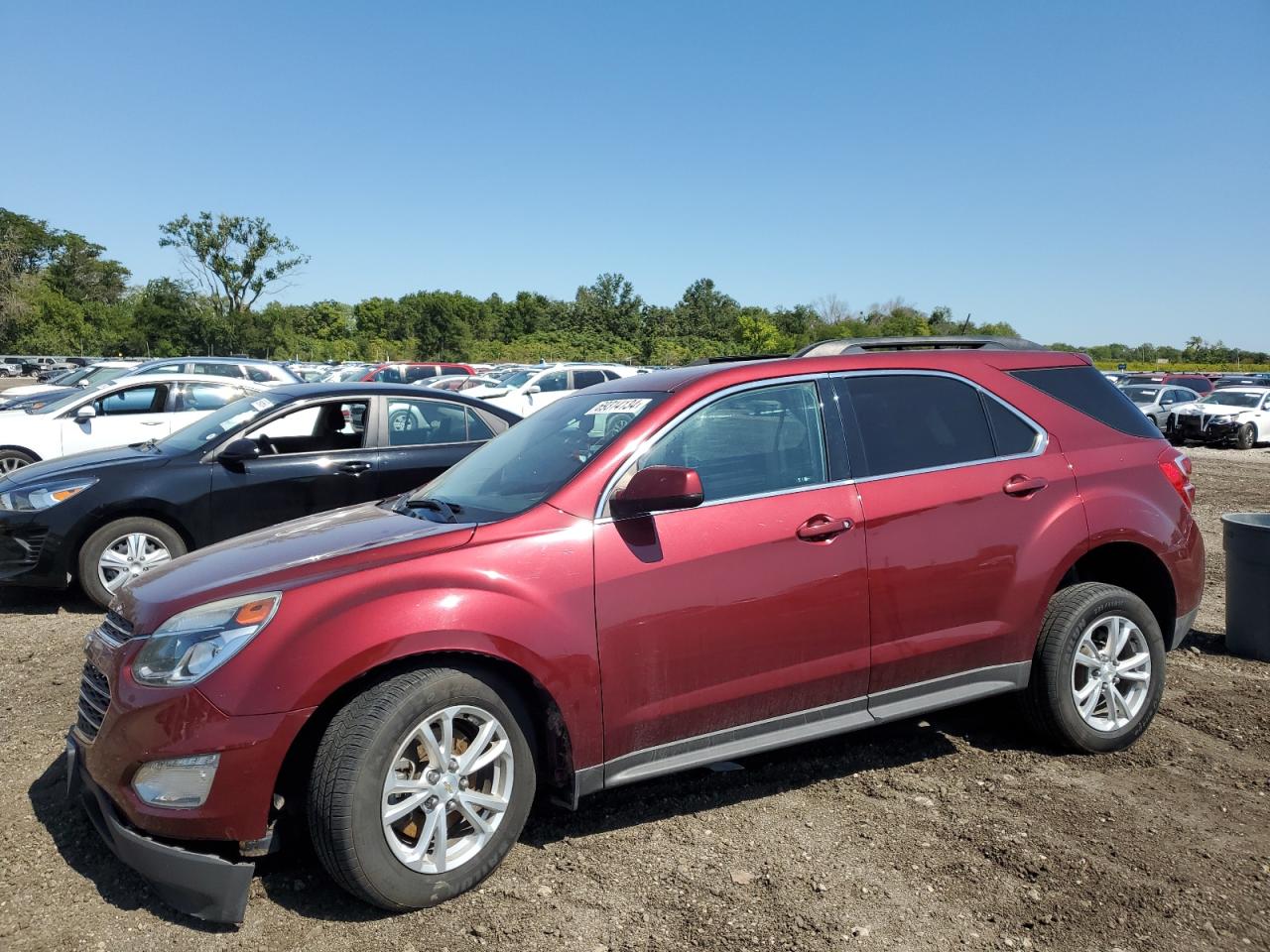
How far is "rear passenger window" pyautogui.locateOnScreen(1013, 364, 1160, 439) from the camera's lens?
4527 mm

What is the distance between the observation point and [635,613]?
3363 millimetres

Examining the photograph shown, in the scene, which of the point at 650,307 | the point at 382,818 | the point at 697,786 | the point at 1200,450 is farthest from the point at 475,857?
the point at 650,307

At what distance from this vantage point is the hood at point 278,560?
3158 mm

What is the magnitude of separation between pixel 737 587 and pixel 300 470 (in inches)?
183

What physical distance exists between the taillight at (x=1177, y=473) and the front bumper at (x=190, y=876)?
422cm

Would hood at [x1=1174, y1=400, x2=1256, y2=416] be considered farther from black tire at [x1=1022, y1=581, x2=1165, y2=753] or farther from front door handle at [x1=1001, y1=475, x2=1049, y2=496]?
front door handle at [x1=1001, y1=475, x2=1049, y2=496]

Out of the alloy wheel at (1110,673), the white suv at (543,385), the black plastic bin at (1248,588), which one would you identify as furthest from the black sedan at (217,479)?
the white suv at (543,385)

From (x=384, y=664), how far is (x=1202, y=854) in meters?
2.98

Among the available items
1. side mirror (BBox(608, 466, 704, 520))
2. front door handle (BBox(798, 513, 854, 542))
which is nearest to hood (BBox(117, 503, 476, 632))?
side mirror (BBox(608, 466, 704, 520))

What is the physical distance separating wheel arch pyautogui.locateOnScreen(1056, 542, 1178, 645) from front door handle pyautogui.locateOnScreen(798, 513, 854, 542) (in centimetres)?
134

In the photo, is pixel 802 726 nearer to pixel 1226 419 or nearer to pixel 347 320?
pixel 1226 419

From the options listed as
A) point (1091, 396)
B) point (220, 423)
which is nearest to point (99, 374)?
point (220, 423)

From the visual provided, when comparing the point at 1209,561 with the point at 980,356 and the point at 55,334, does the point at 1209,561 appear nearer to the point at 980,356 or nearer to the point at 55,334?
the point at 980,356

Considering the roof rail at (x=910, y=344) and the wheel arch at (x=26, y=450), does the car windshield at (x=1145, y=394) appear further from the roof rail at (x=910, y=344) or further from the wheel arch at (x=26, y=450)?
the wheel arch at (x=26, y=450)
